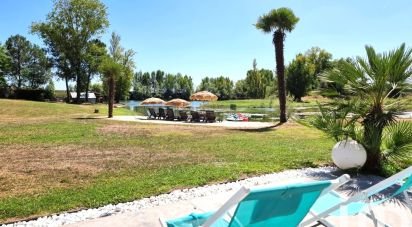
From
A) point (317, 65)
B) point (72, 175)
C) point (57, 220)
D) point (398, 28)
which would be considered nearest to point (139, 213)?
point (57, 220)

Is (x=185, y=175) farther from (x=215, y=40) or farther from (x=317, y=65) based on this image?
(x=317, y=65)

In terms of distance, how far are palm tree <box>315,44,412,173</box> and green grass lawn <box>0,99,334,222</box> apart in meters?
0.95

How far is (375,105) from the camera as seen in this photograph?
665 centimetres

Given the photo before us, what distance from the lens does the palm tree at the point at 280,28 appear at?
19.9 meters

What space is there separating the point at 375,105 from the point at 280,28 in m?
14.4

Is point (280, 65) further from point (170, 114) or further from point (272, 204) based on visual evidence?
point (272, 204)

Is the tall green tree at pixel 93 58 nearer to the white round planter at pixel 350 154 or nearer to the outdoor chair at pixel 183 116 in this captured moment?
the outdoor chair at pixel 183 116

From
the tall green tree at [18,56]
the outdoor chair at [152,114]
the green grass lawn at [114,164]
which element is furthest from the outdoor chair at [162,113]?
the tall green tree at [18,56]

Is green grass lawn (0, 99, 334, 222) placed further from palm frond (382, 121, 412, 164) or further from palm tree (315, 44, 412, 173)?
palm frond (382, 121, 412, 164)

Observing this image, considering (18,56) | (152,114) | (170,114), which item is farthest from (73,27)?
(18,56)

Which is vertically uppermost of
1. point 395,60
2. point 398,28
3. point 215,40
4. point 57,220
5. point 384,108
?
point 215,40

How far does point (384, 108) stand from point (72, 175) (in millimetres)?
5949

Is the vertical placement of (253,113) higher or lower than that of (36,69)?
lower

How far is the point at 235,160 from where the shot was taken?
8305mm
